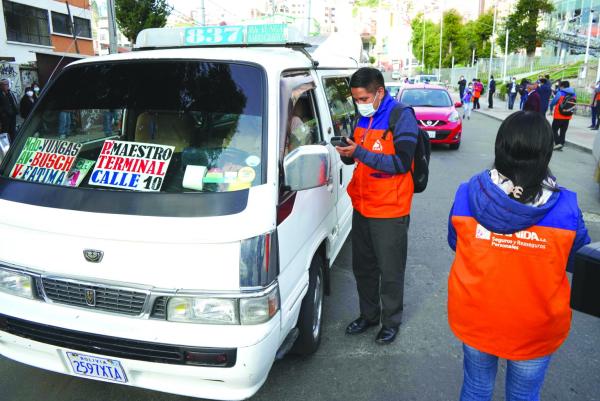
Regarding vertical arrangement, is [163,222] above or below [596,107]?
above

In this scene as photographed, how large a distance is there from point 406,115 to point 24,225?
2.38 meters

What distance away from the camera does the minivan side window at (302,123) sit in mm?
2996

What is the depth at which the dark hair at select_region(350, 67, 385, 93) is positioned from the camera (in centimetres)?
324

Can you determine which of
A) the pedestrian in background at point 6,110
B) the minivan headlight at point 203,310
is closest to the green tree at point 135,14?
the pedestrian in background at point 6,110

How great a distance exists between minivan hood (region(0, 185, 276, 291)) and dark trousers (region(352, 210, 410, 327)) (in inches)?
49.1

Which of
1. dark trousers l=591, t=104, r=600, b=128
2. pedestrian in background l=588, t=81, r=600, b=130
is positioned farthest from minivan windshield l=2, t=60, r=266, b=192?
dark trousers l=591, t=104, r=600, b=128

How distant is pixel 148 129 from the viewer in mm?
3045

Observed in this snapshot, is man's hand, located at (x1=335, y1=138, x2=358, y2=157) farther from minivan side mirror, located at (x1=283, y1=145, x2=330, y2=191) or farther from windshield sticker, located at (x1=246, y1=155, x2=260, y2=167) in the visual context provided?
windshield sticker, located at (x1=246, y1=155, x2=260, y2=167)

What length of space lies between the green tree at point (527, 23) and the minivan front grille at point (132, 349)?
52382 mm

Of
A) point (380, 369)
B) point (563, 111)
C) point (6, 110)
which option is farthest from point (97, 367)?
point (563, 111)

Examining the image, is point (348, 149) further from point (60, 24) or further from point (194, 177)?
point (60, 24)

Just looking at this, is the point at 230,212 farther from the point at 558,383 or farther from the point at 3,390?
the point at 558,383

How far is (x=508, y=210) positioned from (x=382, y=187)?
1511 mm

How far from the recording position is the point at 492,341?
204 centimetres
